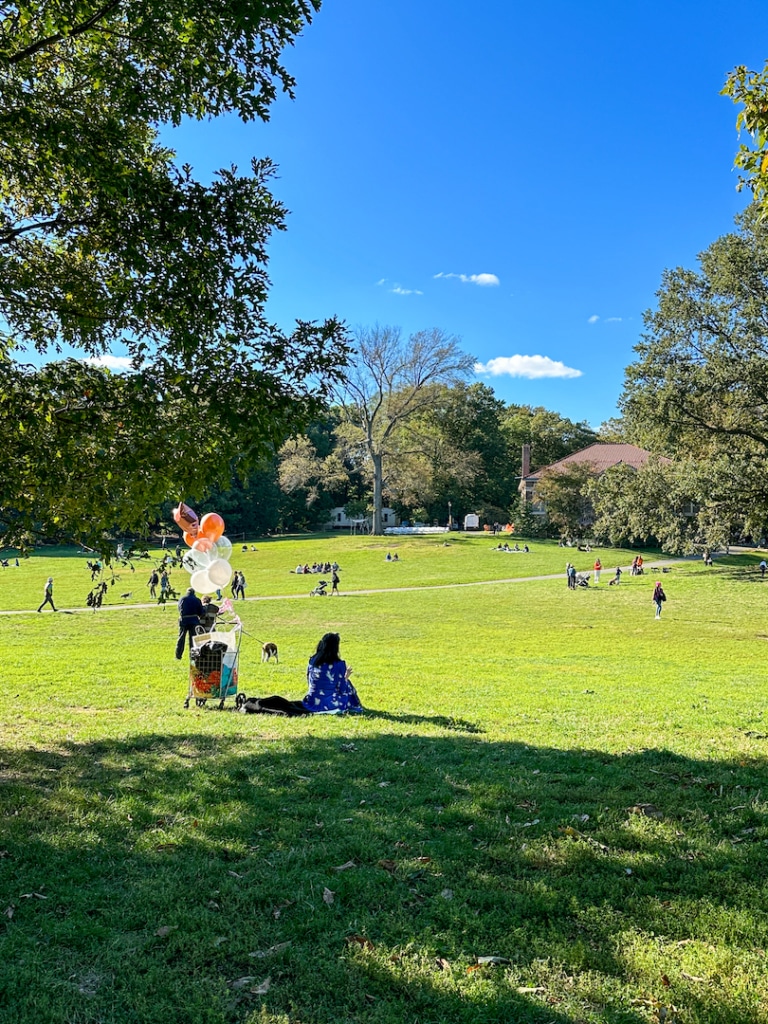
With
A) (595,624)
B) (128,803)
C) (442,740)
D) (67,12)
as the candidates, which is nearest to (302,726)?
(442,740)

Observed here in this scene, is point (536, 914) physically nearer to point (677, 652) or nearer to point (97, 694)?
point (97, 694)

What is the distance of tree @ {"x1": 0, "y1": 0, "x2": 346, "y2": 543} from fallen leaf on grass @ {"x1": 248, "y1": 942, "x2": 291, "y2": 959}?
3794mm

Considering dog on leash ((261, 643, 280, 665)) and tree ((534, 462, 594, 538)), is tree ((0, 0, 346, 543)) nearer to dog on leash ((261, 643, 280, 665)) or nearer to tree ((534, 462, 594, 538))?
dog on leash ((261, 643, 280, 665))

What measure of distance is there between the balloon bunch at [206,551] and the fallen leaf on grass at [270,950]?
22.9ft

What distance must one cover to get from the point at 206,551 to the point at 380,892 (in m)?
7.10

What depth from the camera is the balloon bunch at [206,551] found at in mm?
10039

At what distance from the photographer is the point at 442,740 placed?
24.3ft

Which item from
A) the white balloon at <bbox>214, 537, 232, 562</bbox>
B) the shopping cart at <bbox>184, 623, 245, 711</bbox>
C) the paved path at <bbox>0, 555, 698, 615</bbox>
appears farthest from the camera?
the paved path at <bbox>0, 555, 698, 615</bbox>

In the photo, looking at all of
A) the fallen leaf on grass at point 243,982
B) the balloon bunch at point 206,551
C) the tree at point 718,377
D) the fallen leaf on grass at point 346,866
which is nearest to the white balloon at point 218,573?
the balloon bunch at point 206,551

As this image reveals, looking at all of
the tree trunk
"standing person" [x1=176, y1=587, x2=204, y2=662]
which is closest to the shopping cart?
"standing person" [x1=176, y1=587, x2=204, y2=662]

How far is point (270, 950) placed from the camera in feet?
10.8

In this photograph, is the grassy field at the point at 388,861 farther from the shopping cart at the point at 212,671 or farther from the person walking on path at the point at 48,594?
the person walking on path at the point at 48,594

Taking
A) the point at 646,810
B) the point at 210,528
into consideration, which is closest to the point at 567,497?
the point at 210,528

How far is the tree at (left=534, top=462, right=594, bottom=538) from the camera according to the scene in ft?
186
